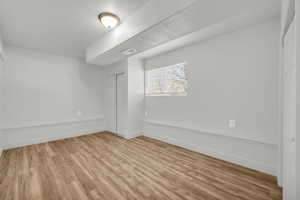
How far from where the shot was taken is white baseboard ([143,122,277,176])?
6.87 ft

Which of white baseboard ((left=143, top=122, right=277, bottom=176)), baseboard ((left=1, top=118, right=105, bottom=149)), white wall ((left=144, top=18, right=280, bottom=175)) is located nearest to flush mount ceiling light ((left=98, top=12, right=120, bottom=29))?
white wall ((left=144, top=18, right=280, bottom=175))

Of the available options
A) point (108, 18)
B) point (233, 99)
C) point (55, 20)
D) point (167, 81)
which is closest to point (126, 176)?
point (233, 99)

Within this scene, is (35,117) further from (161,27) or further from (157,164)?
(161,27)

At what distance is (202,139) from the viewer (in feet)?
9.47

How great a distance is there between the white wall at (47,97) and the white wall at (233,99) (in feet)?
10.1

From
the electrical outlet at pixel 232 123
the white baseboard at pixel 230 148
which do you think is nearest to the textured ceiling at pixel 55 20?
the electrical outlet at pixel 232 123

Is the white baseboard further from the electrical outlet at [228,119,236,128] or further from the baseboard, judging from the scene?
the baseboard

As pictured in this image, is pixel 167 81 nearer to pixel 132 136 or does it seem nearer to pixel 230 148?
pixel 132 136

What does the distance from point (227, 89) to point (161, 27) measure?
1.77 metres

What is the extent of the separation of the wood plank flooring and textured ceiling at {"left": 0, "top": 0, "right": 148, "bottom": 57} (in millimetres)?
2716

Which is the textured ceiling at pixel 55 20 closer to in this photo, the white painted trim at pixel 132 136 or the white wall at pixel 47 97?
the white wall at pixel 47 97

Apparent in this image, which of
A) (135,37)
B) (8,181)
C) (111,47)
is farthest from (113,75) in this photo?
(8,181)

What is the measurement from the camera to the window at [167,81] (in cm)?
334

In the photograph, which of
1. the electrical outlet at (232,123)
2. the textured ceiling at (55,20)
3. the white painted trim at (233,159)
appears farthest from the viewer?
the electrical outlet at (232,123)
